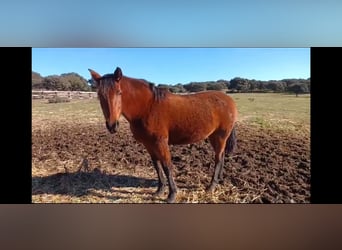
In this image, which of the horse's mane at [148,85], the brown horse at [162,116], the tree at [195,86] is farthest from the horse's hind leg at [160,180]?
the tree at [195,86]

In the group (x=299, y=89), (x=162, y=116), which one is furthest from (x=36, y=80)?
(x=299, y=89)

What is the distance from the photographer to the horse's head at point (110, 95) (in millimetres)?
3590

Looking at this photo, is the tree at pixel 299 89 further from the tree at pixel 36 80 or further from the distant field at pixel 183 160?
the tree at pixel 36 80

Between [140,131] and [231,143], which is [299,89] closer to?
[231,143]

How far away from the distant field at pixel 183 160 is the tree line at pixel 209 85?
0.20ft

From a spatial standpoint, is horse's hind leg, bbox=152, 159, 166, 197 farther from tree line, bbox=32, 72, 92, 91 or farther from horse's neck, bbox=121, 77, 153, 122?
tree line, bbox=32, 72, 92, 91

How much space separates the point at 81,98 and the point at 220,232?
1.56 meters

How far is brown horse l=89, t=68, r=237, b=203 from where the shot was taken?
11.8ft

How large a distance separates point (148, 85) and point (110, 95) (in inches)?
12.4
